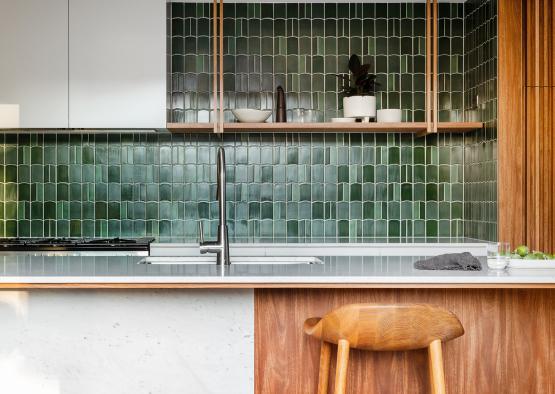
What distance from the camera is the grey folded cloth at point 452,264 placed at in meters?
2.35

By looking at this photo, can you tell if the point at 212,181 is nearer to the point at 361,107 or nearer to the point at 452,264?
the point at 361,107

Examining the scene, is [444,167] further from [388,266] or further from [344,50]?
[388,266]

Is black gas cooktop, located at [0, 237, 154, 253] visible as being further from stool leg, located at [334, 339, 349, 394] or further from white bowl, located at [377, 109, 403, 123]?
stool leg, located at [334, 339, 349, 394]

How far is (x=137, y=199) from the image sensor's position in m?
4.41

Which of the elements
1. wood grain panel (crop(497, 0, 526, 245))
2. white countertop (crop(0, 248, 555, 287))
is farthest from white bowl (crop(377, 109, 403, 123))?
white countertop (crop(0, 248, 555, 287))

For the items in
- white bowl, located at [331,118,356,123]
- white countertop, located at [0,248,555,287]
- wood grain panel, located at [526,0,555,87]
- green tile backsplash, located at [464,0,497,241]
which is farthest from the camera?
white bowl, located at [331,118,356,123]

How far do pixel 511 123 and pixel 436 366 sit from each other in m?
2.14

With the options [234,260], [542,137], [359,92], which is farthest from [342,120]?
[234,260]

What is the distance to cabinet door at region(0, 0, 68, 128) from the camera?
3910 mm

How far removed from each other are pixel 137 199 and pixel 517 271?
2808mm

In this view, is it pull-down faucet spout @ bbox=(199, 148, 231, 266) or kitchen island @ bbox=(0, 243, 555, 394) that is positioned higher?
pull-down faucet spout @ bbox=(199, 148, 231, 266)

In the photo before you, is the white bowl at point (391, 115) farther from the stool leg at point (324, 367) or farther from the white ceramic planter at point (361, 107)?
the stool leg at point (324, 367)

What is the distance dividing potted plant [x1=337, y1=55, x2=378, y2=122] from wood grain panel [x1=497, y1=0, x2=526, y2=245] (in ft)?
2.66

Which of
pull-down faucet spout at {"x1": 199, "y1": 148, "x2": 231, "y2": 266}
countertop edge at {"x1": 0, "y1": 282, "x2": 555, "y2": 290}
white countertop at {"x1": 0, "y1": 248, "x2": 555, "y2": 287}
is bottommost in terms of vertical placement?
countertop edge at {"x1": 0, "y1": 282, "x2": 555, "y2": 290}
